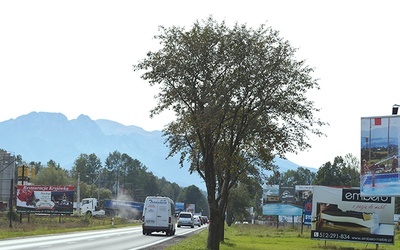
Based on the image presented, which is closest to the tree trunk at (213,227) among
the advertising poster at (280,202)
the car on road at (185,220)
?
the car on road at (185,220)

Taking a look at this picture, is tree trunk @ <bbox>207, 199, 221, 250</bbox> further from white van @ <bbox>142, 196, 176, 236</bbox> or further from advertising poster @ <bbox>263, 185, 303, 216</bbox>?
advertising poster @ <bbox>263, 185, 303, 216</bbox>

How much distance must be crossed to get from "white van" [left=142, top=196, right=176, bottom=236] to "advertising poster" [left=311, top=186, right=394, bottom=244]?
1017cm

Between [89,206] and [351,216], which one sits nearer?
[351,216]

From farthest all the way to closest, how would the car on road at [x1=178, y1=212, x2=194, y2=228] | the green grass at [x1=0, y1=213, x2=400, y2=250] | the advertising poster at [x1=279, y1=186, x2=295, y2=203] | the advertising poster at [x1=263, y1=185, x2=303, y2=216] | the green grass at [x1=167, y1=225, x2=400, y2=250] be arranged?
the advertising poster at [x1=279, y1=186, x2=295, y2=203]
the advertising poster at [x1=263, y1=185, x2=303, y2=216]
the car on road at [x1=178, y1=212, x2=194, y2=228]
the green grass at [x1=0, y1=213, x2=400, y2=250]
the green grass at [x1=167, y1=225, x2=400, y2=250]

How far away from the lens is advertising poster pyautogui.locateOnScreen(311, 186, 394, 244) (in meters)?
41.2

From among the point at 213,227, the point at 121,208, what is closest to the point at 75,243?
the point at 213,227

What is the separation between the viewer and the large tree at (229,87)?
2666 centimetres

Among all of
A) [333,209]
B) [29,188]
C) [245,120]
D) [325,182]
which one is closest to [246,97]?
[245,120]

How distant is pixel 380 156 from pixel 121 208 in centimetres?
9167

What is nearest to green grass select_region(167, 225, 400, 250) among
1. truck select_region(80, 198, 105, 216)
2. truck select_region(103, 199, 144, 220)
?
truck select_region(80, 198, 105, 216)

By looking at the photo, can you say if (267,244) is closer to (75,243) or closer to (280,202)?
(75,243)

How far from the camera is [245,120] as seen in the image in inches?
1107

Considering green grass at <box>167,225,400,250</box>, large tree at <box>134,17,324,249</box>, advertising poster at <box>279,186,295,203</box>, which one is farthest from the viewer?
advertising poster at <box>279,186,295,203</box>

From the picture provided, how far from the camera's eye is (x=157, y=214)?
44594 millimetres
